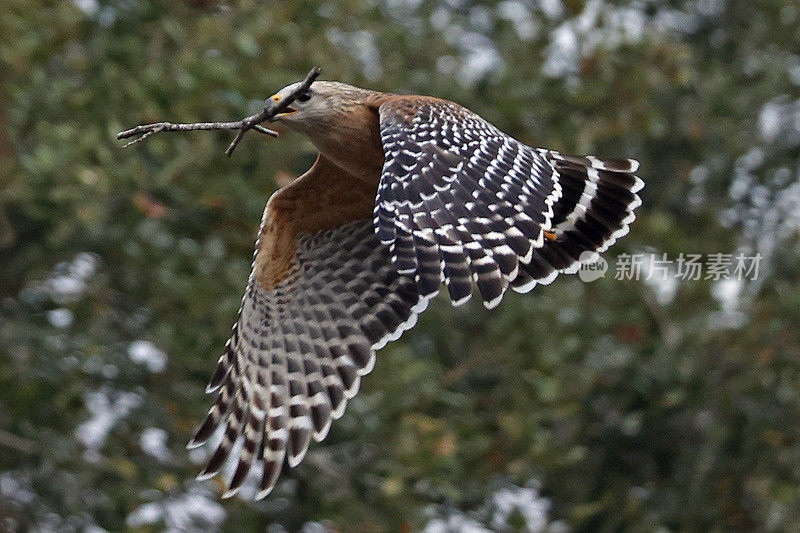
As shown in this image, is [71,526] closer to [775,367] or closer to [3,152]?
[3,152]

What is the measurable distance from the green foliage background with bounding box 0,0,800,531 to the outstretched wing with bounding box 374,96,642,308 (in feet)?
7.32

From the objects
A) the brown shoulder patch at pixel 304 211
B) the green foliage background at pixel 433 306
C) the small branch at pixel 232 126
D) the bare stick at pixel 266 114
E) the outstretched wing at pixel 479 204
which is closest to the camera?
the small branch at pixel 232 126

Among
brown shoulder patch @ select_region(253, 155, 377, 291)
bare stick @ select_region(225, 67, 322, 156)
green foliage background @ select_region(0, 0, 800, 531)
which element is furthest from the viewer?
green foliage background @ select_region(0, 0, 800, 531)

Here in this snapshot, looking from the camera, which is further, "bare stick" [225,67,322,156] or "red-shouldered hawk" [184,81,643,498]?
"red-shouldered hawk" [184,81,643,498]

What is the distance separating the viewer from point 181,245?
7270mm

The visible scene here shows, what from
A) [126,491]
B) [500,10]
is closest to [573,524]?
[126,491]

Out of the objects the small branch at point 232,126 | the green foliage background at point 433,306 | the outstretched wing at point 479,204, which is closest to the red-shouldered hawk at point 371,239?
the outstretched wing at point 479,204

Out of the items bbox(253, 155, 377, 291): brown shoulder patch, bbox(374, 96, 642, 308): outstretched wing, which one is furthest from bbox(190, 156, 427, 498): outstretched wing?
bbox(374, 96, 642, 308): outstretched wing

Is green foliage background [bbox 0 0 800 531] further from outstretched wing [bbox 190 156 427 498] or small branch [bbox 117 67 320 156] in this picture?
small branch [bbox 117 67 320 156]

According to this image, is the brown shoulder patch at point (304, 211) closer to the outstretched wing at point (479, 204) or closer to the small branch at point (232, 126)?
the outstretched wing at point (479, 204)

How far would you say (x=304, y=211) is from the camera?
5.22m

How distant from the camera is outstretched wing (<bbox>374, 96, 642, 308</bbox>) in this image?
413cm

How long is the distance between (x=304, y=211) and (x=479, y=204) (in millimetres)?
1084

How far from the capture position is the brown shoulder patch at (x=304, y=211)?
5109 millimetres
